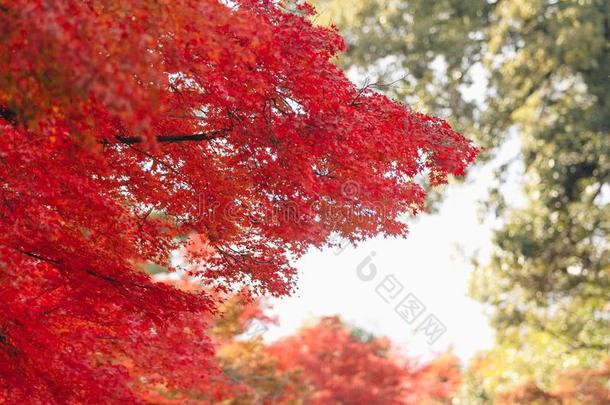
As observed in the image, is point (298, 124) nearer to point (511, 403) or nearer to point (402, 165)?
point (402, 165)

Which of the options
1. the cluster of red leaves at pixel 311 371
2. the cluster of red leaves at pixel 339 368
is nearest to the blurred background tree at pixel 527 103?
the cluster of red leaves at pixel 311 371

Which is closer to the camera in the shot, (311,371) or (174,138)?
(174,138)

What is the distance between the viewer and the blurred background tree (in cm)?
1430

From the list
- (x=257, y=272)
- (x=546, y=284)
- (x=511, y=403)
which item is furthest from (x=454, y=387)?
(x=257, y=272)

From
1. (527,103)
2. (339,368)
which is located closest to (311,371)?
(339,368)

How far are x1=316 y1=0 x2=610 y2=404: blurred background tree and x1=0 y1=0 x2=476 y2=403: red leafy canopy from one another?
8149 mm

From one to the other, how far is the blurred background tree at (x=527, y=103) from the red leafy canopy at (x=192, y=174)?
26.7 feet

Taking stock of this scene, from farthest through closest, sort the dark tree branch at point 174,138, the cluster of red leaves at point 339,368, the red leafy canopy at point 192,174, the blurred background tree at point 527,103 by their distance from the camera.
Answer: the cluster of red leaves at point 339,368
the blurred background tree at point 527,103
the dark tree branch at point 174,138
the red leafy canopy at point 192,174

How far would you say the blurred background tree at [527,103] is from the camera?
563 inches

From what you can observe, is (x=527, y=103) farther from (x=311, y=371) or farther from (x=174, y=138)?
(x=311, y=371)

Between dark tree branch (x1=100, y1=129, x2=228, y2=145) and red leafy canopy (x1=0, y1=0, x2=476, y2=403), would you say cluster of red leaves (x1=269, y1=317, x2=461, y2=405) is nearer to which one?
red leafy canopy (x1=0, y1=0, x2=476, y2=403)

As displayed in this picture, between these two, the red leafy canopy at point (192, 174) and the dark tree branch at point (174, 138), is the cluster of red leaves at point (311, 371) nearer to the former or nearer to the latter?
the red leafy canopy at point (192, 174)

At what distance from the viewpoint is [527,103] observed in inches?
587

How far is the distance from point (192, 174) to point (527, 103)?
10.2m
